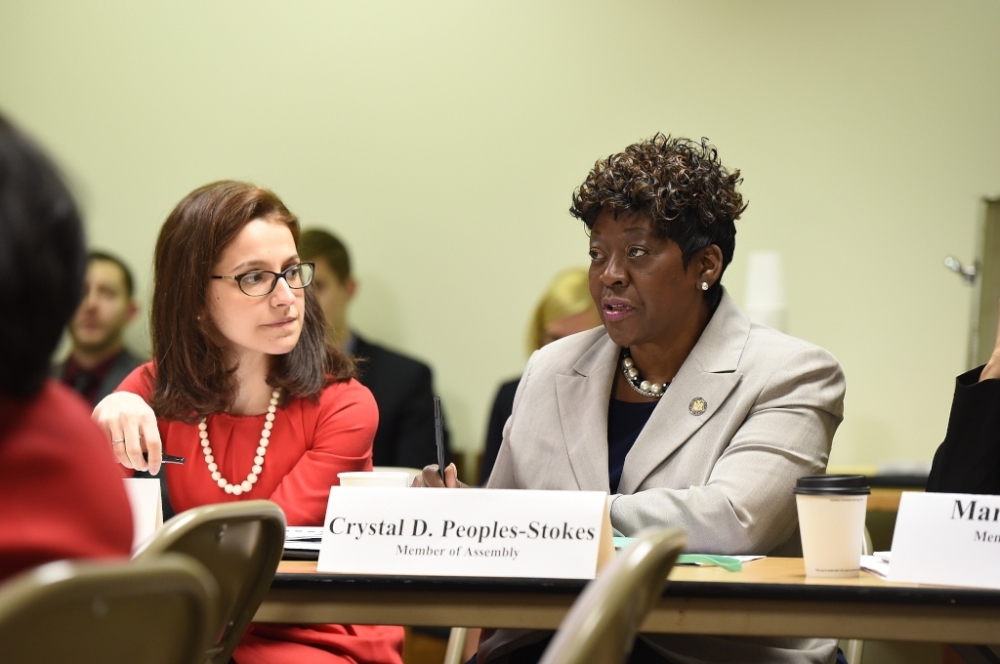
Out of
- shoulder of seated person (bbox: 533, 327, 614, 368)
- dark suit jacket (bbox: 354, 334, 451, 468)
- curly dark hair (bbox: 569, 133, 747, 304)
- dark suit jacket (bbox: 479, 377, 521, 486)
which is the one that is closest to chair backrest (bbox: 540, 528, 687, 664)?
curly dark hair (bbox: 569, 133, 747, 304)

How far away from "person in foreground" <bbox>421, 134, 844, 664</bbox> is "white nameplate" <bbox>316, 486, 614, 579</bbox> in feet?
0.89

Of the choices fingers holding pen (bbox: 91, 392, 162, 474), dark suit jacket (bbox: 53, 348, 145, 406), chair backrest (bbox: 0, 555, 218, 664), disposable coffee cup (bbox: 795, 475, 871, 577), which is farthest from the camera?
dark suit jacket (bbox: 53, 348, 145, 406)

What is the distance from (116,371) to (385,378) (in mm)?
1269

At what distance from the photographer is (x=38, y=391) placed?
2.70ft

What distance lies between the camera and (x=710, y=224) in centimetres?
216

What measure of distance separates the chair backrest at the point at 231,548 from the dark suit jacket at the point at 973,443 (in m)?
1.21

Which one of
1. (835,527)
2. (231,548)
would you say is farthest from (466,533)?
(835,527)

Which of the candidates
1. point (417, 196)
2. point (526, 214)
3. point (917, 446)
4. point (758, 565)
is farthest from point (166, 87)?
point (758, 565)

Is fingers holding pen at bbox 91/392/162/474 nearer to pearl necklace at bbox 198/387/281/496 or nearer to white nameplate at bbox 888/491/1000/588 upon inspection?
pearl necklace at bbox 198/387/281/496

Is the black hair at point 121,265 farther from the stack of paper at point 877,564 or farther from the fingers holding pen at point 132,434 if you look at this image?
the stack of paper at point 877,564

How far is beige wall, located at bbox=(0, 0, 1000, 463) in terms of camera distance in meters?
4.56

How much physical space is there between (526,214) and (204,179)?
1520 mm

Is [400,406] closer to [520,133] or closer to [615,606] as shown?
[520,133]

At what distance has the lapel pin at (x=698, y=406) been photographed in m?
2.04
